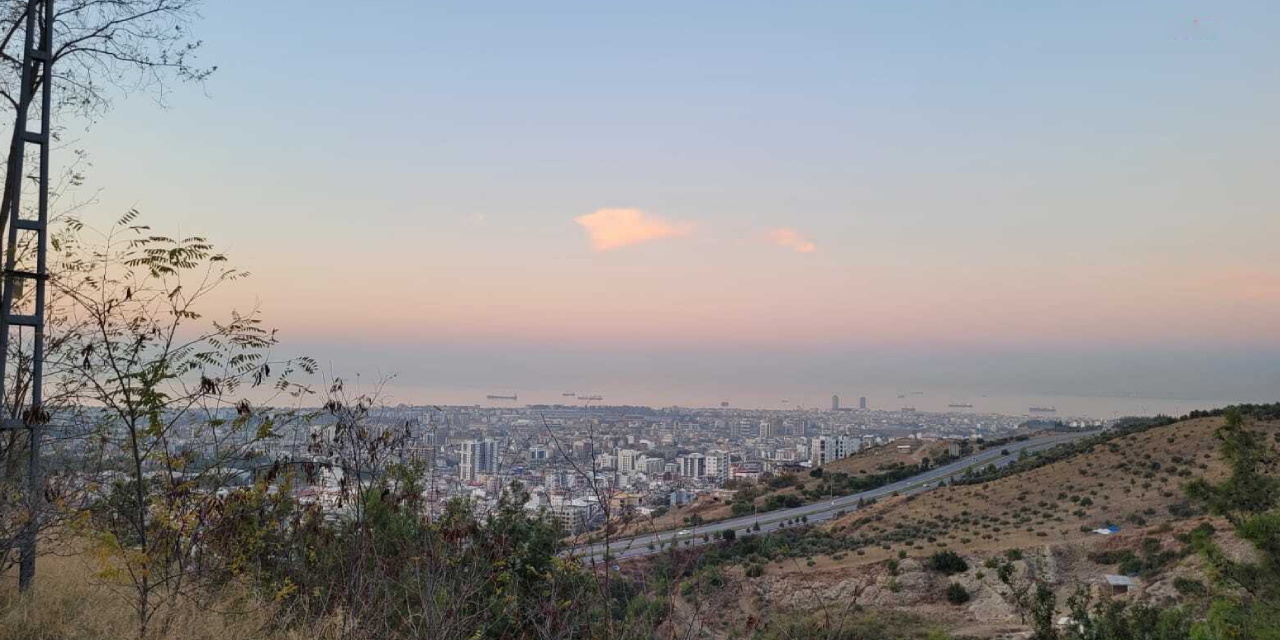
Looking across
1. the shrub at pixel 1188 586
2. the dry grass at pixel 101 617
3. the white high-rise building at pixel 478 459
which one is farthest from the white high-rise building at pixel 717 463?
the dry grass at pixel 101 617

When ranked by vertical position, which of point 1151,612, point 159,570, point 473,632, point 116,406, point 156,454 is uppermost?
point 116,406

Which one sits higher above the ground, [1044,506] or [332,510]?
[332,510]

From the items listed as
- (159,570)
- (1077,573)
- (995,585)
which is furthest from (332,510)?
(1077,573)

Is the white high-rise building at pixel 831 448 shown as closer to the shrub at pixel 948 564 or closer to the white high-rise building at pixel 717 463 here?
the white high-rise building at pixel 717 463

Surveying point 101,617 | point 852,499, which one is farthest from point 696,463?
point 101,617

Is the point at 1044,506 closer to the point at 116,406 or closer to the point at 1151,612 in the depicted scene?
the point at 1151,612

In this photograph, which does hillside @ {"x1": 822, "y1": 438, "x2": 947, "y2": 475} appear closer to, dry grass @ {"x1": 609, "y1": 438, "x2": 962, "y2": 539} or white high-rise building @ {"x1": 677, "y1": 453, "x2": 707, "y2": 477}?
dry grass @ {"x1": 609, "y1": 438, "x2": 962, "y2": 539}

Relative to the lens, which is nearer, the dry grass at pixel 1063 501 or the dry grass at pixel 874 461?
the dry grass at pixel 1063 501

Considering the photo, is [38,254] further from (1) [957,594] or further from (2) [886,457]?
(2) [886,457]

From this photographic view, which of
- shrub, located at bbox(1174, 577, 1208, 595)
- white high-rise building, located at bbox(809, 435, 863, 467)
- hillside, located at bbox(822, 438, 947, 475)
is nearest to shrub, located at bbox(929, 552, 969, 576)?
shrub, located at bbox(1174, 577, 1208, 595)
